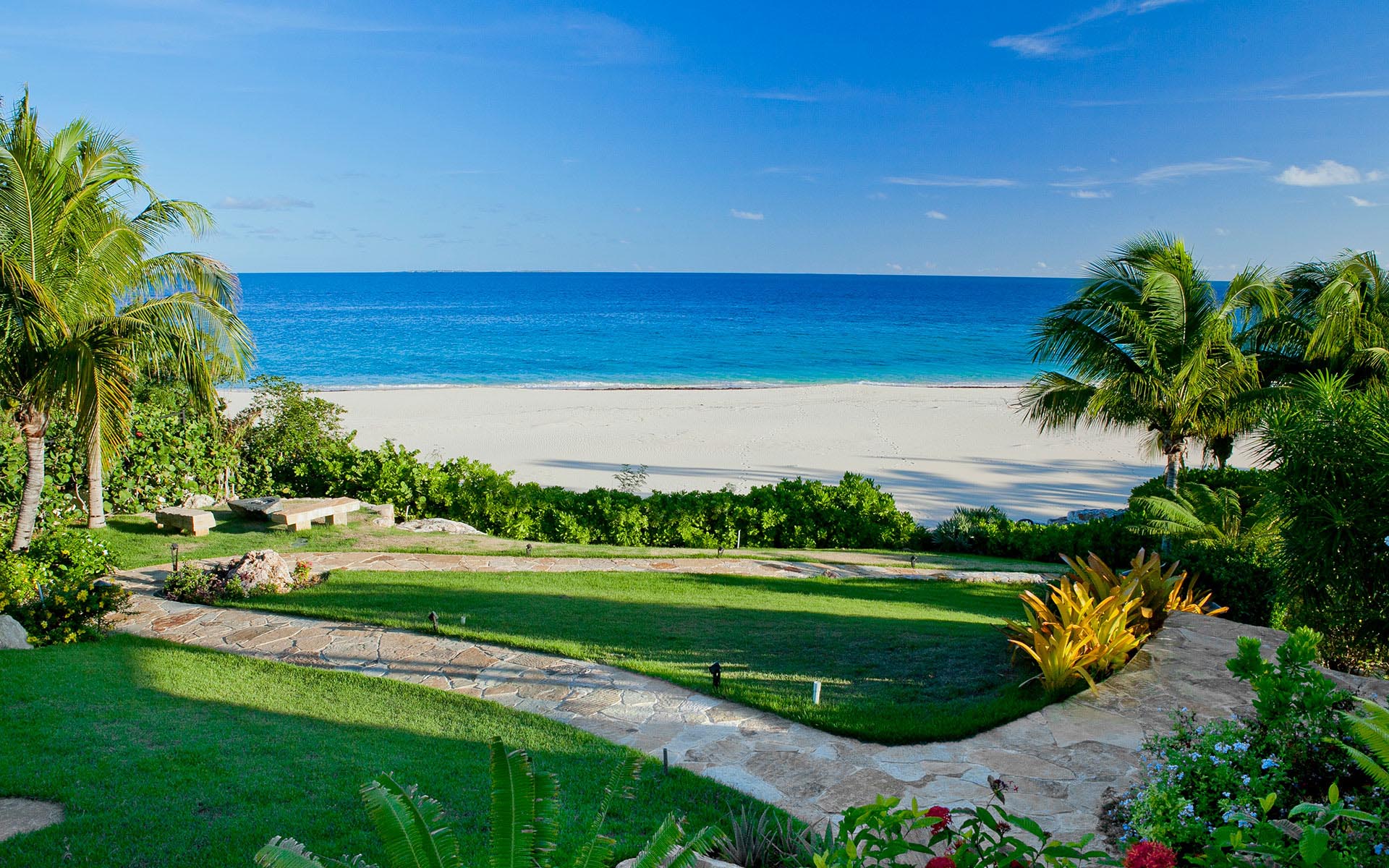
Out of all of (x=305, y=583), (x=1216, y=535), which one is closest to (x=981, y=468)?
(x=1216, y=535)

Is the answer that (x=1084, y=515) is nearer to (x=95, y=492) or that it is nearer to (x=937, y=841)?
(x=937, y=841)

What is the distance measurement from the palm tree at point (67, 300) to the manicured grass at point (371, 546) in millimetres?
1561

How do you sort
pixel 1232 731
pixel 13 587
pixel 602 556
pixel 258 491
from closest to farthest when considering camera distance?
pixel 1232 731 < pixel 13 587 < pixel 602 556 < pixel 258 491

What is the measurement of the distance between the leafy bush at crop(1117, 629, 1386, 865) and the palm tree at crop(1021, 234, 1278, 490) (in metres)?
10.9

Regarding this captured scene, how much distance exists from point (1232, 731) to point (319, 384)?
44.5 metres

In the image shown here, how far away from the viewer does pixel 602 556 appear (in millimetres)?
12312

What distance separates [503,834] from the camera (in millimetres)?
2666

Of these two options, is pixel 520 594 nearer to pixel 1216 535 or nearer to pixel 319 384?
pixel 1216 535

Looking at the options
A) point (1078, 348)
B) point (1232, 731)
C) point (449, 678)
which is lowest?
point (449, 678)

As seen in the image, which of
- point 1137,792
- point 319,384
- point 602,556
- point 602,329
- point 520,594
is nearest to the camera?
point 1137,792

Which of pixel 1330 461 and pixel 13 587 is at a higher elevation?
pixel 1330 461

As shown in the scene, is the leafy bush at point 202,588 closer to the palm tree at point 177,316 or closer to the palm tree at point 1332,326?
the palm tree at point 177,316

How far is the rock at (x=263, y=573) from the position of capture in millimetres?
9484

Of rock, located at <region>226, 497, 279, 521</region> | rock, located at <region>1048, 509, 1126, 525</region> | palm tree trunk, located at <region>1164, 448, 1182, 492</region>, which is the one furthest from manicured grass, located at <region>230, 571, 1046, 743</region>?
rock, located at <region>1048, 509, 1126, 525</region>
